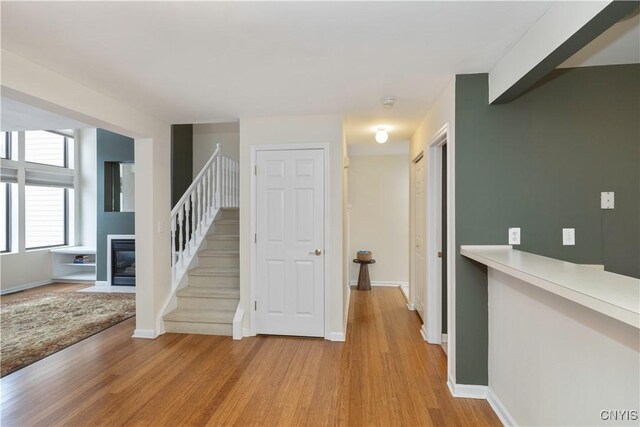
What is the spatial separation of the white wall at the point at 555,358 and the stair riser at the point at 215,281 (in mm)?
2893

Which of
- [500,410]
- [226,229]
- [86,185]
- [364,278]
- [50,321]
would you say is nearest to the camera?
[500,410]

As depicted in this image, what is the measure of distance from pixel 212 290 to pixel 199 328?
1.58 ft

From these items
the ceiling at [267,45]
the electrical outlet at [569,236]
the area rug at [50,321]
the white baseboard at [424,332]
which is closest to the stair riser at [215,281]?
the area rug at [50,321]

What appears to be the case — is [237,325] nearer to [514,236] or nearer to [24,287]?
[514,236]

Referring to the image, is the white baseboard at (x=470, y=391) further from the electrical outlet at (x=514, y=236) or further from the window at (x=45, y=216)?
the window at (x=45, y=216)

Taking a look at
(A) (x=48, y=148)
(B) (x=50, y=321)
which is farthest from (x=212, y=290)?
(A) (x=48, y=148)

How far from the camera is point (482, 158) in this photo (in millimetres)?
2336

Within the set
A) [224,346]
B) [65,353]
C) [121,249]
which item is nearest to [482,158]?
[224,346]

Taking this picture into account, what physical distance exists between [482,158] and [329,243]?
171 centimetres

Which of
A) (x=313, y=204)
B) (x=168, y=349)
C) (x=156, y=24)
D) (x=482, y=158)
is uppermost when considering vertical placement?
(x=156, y=24)

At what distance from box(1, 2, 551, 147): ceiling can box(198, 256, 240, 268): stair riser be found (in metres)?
2.11

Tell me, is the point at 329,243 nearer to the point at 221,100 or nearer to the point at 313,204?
the point at 313,204

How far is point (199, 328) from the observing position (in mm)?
3564

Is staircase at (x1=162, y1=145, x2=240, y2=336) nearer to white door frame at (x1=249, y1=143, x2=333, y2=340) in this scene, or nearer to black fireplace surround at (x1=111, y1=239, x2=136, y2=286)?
white door frame at (x1=249, y1=143, x2=333, y2=340)
